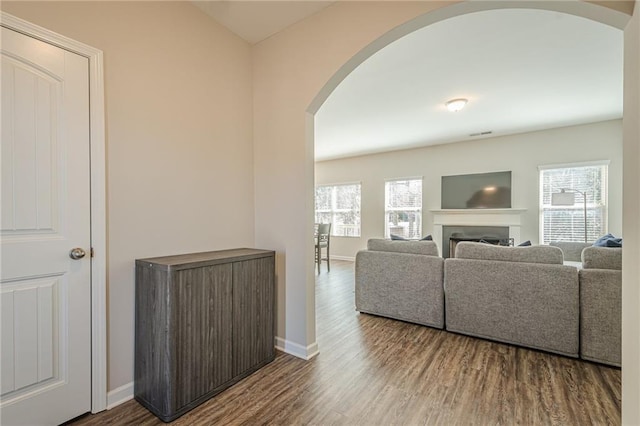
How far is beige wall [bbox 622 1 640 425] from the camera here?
1.12 meters

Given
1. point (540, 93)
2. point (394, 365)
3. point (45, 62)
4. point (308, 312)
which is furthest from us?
point (540, 93)

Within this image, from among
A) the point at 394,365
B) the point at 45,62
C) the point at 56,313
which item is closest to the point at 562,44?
the point at 394,365

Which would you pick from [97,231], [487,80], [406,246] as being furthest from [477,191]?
[97,231]

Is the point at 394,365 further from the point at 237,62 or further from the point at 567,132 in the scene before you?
the point at 567,132

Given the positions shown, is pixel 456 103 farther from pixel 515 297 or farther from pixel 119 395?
pixel 119 395

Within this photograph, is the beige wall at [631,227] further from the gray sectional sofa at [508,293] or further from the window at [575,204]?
the window at [575,204]

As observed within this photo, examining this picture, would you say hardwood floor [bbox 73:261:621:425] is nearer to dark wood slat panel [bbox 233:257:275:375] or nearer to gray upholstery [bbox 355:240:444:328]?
dark wood slat panel [bbox 233:257:275:375]

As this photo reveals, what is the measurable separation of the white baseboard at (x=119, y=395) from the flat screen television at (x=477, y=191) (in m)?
5.96

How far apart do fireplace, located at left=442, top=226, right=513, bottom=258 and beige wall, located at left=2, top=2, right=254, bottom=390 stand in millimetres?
4724

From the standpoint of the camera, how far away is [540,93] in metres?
3.67

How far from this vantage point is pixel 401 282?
3.07 meters

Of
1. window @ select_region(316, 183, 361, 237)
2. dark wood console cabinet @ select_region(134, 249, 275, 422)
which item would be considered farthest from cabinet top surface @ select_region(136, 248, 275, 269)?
window @ select_region(316, 183, 361, 237)

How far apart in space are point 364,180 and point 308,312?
5273mm

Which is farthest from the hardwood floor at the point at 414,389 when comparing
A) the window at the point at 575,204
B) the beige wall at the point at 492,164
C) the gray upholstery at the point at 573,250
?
the beige wall at the point at 492,164
